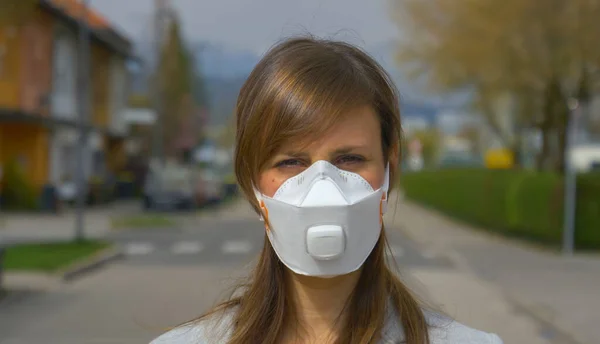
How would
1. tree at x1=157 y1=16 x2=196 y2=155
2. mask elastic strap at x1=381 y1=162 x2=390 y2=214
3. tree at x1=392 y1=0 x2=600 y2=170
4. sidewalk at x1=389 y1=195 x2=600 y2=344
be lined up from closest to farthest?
1. mask elastic strap at x1=381 y1=162 x2=390 y2=214
2. sidewalk at x1=389 y1=195 x2=600 y2=344
3. tree at x1=392 y1=0 x2=600 y2=170
4. tree at x1=157 y1=16 x2=196 y2=155

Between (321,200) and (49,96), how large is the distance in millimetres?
34615

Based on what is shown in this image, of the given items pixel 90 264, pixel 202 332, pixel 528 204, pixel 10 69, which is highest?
pixel 10 69

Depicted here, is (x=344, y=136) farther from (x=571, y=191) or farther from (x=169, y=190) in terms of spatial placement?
(x=169, y=190)

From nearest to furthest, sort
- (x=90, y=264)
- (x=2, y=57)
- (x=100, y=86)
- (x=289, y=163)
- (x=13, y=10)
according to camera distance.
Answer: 1. (x=289, y=163)
2. (x=13, y=10)
3. (x=90, y=264)
4. (x=2, y=57)
5. (x=100, y=86)

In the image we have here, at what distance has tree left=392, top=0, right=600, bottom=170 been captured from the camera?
20.6 m

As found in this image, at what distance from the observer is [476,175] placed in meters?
27.7

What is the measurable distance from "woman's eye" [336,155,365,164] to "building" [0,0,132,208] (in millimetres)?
27921

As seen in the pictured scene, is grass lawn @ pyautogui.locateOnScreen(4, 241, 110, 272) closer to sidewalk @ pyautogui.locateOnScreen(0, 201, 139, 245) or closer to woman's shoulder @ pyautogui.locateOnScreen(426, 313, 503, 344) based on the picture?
sidewalk @ pyautogui.locateOnScreen(0, 201, 139, 245)

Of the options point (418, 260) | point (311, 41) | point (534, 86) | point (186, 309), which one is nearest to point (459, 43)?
point (534, 86)

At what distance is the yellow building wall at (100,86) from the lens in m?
43.5

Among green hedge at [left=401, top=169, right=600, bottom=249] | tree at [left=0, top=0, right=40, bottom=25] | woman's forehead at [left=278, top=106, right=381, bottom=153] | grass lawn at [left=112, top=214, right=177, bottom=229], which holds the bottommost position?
grass lawn at [left=112, top=214, right=177, bottom=229]

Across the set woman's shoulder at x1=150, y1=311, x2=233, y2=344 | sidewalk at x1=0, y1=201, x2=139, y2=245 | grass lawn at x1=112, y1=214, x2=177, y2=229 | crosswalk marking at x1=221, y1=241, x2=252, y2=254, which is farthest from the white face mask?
grass lawn at x1=112, y1=214, x2=177, y2=229

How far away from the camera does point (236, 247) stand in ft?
63.4

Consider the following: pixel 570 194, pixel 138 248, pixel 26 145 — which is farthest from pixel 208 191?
pixel 570 194
